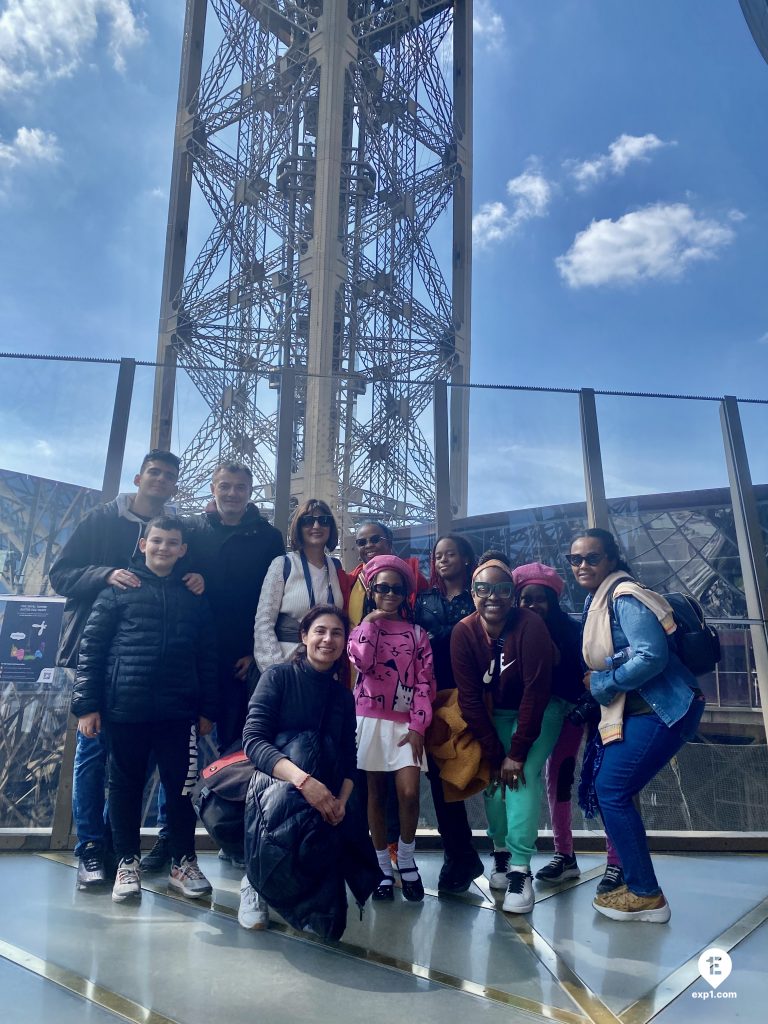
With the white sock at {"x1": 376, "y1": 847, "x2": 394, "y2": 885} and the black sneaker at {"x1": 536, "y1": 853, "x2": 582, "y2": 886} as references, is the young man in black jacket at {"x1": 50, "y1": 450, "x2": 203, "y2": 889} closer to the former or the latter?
the white sock at {"x1": 376, "y1": 847, "x2": 394, "y2": 885}

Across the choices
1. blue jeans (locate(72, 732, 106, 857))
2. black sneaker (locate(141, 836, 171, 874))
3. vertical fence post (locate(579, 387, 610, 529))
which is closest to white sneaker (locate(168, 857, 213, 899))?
black sneaker (locate(141, 836, 171, 874))

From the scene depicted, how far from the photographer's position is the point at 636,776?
2.51 m

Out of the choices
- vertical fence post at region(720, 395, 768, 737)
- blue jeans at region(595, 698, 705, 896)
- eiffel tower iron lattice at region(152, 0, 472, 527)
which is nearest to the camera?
blue jeans at region(595, 698, 705, 896)

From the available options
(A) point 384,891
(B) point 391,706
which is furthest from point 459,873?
(B) point 391,706

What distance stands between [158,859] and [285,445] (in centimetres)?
194

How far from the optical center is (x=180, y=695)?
2.64 m

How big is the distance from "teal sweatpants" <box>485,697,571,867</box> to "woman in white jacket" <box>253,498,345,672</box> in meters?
0.84

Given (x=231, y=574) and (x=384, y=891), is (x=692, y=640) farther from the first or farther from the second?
(x=231, y=574)

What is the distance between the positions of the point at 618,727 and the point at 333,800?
3.34 feet

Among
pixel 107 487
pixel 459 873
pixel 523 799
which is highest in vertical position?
pixel 107 487

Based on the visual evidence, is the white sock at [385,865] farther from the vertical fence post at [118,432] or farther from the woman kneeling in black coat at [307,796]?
the vertical fence post at [118,432]

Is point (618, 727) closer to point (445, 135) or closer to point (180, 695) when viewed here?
point (180, 695)

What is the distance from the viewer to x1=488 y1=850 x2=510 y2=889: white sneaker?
279 centimetres

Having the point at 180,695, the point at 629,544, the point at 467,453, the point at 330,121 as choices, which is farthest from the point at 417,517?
the point at 330,121
